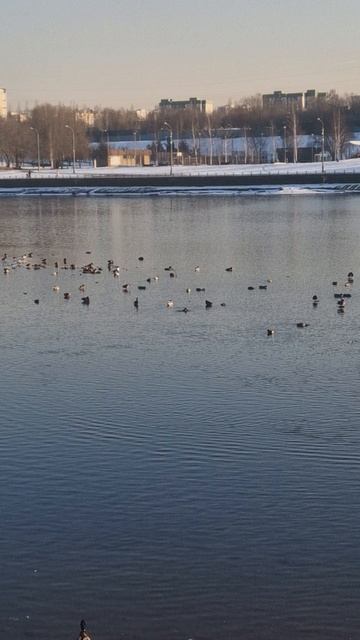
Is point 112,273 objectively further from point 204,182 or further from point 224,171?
point 224,171

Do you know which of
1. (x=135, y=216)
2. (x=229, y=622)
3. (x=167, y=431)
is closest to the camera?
(x=229, y=622)

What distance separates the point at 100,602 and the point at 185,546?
1874mm

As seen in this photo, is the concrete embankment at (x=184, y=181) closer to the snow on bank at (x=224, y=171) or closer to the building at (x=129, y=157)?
the snow on bank at (x=224, y=171)

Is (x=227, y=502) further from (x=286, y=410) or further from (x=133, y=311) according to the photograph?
(x=133, y=311)

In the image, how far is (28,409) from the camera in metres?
21.7

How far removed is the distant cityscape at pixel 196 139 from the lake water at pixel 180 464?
11788cm

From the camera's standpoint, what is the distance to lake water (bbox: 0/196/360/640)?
1335 centimetres

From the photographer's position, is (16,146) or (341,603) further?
(16,146)

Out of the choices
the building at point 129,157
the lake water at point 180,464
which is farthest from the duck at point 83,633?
the building at point 129,157

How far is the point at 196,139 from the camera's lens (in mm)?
179625

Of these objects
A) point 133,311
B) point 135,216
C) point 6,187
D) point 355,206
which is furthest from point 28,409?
point 6,187

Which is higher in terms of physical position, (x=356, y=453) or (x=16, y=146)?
(x=16, y=146)

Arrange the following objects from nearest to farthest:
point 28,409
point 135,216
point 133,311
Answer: point 28,409 < point 133,311 < point 135,216

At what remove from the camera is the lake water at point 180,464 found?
43.8ft
